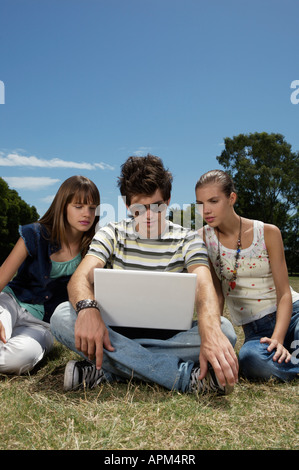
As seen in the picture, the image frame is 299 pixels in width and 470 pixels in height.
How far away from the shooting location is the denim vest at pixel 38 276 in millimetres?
3654

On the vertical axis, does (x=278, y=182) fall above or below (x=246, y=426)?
above

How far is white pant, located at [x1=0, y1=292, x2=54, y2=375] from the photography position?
3197 mm

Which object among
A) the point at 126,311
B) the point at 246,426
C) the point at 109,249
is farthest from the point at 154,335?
the point at 246,426

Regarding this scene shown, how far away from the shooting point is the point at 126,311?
8.59 ft

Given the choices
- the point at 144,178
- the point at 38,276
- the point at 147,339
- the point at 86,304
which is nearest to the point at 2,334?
the point at 38,276

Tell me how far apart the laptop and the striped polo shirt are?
479mm

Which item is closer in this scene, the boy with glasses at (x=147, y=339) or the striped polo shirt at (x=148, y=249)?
the boy with glasses at (x=147, y=339)

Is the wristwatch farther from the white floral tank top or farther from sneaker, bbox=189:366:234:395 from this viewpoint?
the white floral tank top

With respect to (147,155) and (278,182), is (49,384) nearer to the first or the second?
(147,155)

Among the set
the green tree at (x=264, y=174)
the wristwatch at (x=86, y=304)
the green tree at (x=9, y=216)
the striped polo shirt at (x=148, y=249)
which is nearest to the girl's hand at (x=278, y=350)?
the striped polo shirt at (x=148, y=249)

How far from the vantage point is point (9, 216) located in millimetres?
34625

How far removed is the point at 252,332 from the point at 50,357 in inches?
72.5

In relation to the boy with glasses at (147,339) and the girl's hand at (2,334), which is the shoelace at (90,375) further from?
the girl's hand at (2,334)
